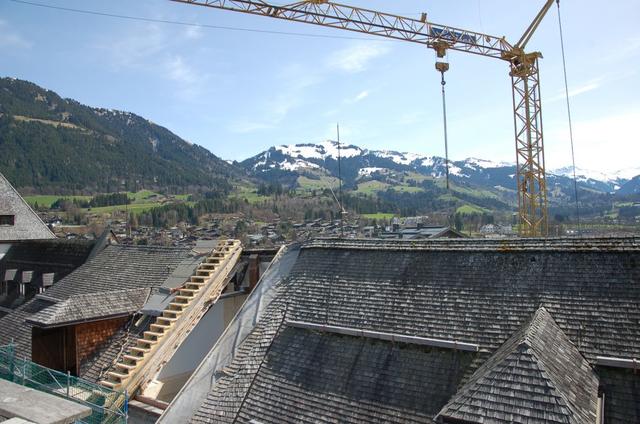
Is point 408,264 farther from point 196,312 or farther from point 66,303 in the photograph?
point 66,303

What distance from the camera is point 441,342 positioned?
1217 cm

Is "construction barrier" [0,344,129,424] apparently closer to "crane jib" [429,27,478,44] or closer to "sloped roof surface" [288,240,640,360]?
"sloped roof surface" [288,240,640,360]

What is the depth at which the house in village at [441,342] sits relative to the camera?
32.1 ft

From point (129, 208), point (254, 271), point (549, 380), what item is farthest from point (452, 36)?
point (129, 208)

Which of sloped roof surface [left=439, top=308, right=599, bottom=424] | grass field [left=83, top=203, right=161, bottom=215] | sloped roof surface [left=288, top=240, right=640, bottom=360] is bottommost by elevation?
sloped roof surface [left=439, top=308, right=599, bottom=424]

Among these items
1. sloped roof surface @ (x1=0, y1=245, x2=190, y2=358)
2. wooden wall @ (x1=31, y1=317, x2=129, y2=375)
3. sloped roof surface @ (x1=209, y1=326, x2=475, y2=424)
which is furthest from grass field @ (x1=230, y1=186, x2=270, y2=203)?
sloped roof surface @ (x1=209, y1=326, x2=475, y2=424)

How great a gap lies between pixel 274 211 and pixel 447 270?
13876 centimetres

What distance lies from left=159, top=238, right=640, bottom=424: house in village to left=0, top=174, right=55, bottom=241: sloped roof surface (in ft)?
78.5

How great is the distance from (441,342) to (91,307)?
13245 millimetres

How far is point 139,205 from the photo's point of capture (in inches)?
5586

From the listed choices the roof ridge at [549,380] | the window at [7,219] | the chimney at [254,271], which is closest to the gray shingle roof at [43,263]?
the window at [7,219]

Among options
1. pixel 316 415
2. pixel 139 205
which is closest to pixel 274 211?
pixel 139 205

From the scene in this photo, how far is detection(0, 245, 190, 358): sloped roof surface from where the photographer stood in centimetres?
2098

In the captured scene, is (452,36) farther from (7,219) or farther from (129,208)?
(129,208)
